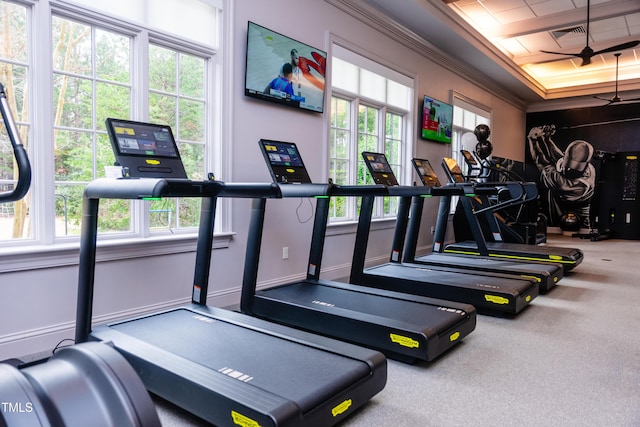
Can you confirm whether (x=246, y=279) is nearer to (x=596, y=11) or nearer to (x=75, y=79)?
(x=75, y=79)

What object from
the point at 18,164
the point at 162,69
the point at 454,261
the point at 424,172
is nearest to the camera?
the point at 18,164

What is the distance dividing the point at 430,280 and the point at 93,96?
→ 3.31 meters

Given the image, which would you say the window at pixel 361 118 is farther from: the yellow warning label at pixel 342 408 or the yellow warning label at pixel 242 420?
the yellow warning label at pixel 242 420

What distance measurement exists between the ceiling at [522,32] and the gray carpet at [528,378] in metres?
4.19

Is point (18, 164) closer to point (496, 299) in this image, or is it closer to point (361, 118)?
point (496, 299)

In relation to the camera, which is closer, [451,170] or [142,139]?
[142,139]

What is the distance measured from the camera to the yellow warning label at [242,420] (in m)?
1.76

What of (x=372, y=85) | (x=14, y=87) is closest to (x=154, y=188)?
(x=14, y=87)

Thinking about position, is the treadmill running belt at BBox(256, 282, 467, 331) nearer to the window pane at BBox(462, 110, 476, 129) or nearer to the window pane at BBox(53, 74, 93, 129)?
the window pane at BBox(53, 74, 93, 129)

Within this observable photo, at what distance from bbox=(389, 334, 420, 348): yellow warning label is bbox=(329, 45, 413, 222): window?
9.44 feet

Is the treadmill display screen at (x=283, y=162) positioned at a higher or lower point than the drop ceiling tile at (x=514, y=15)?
lower

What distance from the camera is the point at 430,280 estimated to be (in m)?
4.29

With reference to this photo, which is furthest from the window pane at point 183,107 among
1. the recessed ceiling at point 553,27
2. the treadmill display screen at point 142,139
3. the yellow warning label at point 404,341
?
the recessed ceiling at point 553,27

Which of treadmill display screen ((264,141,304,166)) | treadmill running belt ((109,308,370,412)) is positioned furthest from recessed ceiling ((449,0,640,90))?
treadmill running belt ((109,308,370,412))
